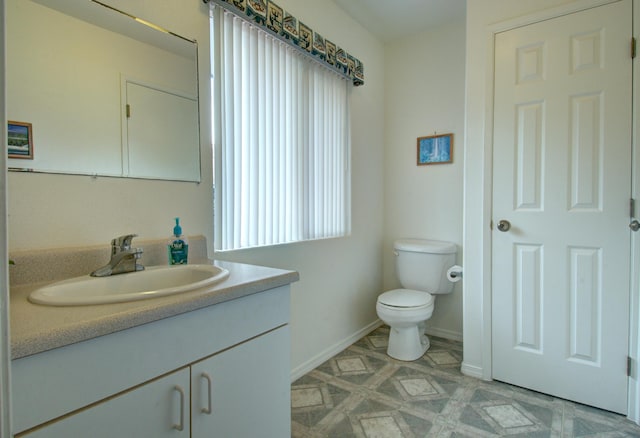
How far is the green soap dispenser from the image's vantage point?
4.05 ft

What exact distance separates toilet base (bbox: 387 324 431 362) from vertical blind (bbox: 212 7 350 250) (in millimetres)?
814

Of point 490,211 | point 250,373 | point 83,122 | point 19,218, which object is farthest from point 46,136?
point 490,211

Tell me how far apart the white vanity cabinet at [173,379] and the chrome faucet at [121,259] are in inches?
15.5

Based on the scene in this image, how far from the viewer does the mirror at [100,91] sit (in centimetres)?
98

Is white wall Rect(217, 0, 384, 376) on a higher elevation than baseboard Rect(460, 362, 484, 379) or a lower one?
higher

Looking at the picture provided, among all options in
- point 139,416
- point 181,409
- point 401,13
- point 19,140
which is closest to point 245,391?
point 181,409

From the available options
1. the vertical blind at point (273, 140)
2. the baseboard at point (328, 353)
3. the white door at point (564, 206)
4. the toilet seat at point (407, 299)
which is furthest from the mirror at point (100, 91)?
the white door at point (564, 206)

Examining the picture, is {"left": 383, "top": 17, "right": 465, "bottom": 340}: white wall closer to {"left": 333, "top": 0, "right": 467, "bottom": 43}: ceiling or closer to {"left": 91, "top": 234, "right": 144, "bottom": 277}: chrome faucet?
{"left": 333, "top": 0, "right": 467, "bottom": 43}: ceiling

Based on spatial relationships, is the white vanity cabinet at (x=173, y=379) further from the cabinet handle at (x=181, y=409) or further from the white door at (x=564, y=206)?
the white door at (x=564, y=206)

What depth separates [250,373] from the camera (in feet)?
3.21

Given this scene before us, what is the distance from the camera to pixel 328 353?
224cm

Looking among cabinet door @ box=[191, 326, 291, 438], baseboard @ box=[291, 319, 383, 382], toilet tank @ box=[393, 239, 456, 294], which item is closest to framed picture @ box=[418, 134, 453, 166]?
toilet tank @ box=[393, 239, 456, 294]

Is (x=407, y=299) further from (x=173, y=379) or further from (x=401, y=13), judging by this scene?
A: (x=401, y=13)

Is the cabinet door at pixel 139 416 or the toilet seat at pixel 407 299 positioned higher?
the cabinet door at pixel 139 416
